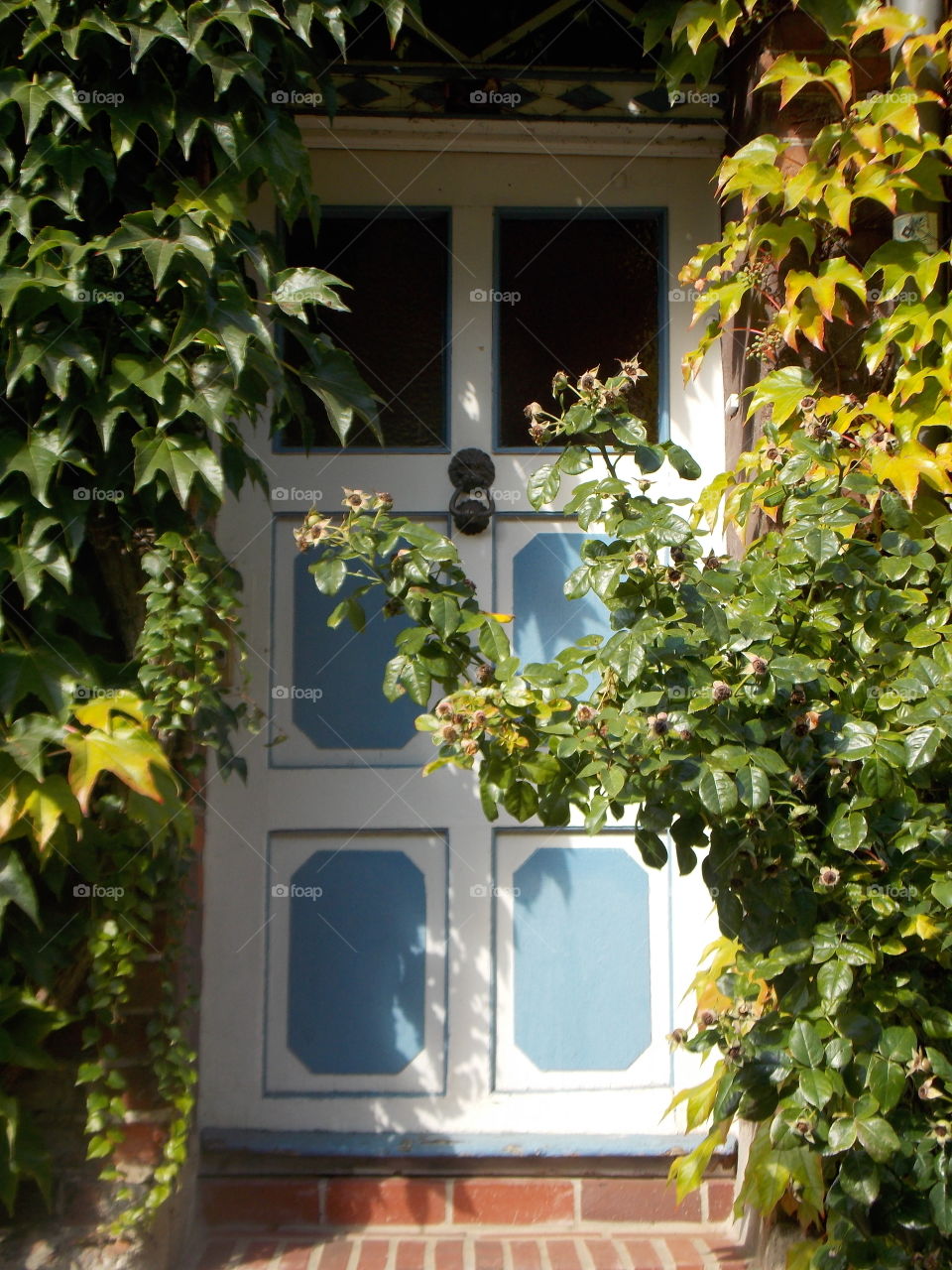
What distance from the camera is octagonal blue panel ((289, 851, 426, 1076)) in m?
2.92

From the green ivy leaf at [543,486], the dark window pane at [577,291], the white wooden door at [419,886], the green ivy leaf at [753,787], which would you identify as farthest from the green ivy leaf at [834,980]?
the dark window pane at [577,291]

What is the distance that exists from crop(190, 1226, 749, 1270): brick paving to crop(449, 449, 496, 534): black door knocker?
1667 millimetres

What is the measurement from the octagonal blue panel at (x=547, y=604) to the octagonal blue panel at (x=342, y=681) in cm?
33

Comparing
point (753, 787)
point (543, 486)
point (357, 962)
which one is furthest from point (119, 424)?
point (753, 787)

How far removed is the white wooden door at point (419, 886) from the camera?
9.53 ft

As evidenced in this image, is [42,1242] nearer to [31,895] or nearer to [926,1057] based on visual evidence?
[31,895]

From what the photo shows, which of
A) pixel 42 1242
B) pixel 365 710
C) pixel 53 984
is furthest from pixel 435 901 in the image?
pixel 42 1242

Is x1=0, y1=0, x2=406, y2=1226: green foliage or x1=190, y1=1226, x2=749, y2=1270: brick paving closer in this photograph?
x1=0, y1=0, x2=406, y2=1226: green foliage

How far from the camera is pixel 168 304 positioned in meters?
2.47

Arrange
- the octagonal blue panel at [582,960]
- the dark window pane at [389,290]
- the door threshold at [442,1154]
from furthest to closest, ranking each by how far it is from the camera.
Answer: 1. the dark window pane at [389,290]
2. the octagonal blue panel at [582,960]
3. the door threshold at [442,1154]

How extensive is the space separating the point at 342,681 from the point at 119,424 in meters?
0.86

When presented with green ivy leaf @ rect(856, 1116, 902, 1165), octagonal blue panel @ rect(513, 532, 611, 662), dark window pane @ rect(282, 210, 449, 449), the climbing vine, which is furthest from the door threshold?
dark window pane @ rect(282, 210, 449, 449)

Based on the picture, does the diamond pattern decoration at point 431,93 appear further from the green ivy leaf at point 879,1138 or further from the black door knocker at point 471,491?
the green ivy leaf at point 879,1138

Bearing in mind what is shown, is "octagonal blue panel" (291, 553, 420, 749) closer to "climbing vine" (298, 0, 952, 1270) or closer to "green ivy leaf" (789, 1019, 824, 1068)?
"climbing vine" (298, 0, 952, 1270)
